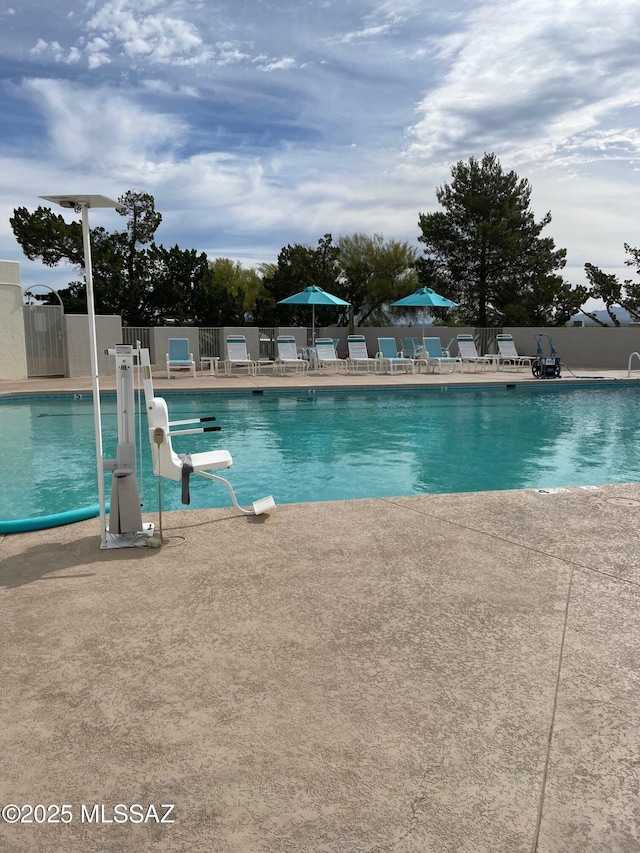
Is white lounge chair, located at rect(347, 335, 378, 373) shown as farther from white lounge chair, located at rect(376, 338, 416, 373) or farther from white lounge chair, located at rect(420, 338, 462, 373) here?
white lounge chair, located at rect(420, 338, 462, 373)


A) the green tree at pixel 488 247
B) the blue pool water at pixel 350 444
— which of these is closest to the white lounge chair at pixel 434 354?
the blue pool water at pixel 350 444

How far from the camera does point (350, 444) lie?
851 cm

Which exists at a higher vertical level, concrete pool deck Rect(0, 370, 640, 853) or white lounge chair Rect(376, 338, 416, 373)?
white lounge chair Rect(376, 338, 416, 373)

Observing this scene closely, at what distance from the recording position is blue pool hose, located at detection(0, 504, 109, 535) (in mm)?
3783

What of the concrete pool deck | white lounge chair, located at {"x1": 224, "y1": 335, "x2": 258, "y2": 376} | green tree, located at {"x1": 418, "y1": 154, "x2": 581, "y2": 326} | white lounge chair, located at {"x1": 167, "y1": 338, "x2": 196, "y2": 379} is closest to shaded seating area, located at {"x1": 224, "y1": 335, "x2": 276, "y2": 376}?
white lounge chair, located at {"x1": 224, "y1": 335, "x2": 258, "y2": 376}

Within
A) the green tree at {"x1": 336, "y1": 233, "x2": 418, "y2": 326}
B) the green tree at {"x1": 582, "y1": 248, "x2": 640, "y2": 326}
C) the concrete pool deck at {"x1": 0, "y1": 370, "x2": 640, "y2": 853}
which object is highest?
the green tree at {"x1": 336, "y1": 233, "x2": 418, "y2": 326}

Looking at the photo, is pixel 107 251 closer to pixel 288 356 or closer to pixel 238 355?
pixel 238 355

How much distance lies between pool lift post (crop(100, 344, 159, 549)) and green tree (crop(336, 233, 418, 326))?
25264mm

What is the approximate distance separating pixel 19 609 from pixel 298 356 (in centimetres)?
1484

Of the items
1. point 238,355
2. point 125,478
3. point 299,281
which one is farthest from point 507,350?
point 125,478

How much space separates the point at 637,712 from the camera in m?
2.01

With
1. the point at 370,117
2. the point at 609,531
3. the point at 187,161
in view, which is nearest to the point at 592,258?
the point at 370,117

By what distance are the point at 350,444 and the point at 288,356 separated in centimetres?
838

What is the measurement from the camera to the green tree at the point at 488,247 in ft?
90.0
